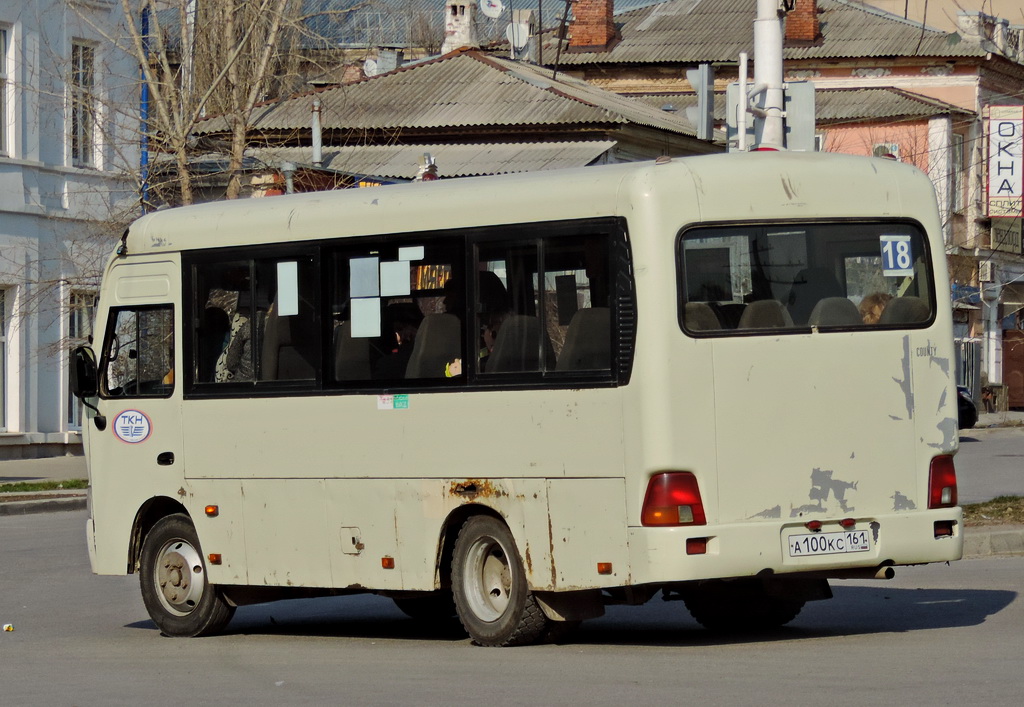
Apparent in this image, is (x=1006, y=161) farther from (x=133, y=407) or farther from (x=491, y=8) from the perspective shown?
(x=133, y=407)

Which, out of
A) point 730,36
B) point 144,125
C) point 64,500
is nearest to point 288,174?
point 144,125

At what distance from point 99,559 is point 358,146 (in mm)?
27204

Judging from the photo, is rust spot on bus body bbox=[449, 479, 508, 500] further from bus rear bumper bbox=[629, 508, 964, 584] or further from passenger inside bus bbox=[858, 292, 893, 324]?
passenger inside bus bbox=[858, 292, 893, 324]

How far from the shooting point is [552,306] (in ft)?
34.4

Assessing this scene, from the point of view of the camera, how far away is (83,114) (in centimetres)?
3381

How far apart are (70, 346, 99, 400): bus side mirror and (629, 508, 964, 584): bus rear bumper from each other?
459 cm

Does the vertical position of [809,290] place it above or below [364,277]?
below

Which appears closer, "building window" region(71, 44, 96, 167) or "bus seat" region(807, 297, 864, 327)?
"bus seat" region(807, 297, 864, 327)

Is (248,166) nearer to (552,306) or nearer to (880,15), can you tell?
(552,306)

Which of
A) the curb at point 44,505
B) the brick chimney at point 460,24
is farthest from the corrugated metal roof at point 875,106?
the curb at point 44,505

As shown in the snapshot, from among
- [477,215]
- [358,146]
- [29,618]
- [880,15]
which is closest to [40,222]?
[358,146]

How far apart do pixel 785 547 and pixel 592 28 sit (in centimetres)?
4879

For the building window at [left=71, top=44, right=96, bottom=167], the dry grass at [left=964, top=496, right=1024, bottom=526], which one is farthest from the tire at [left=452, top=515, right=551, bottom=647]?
the building window at [left=71, top=44, right=96, bottom=167]

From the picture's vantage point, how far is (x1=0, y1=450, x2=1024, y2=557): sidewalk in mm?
15438
